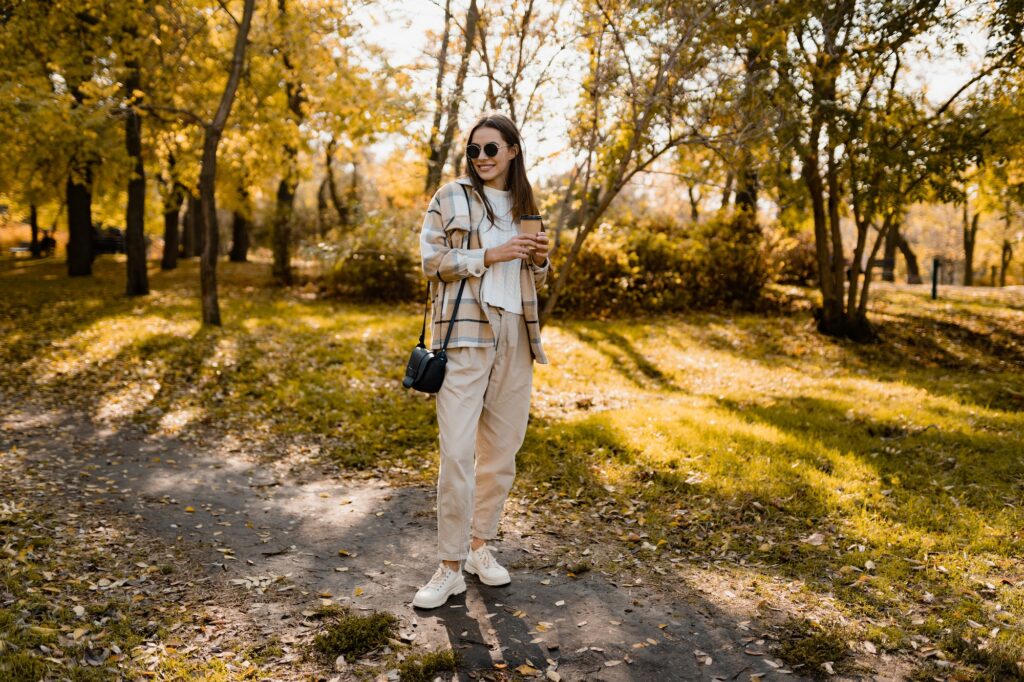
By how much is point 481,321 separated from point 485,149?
85 centimetres

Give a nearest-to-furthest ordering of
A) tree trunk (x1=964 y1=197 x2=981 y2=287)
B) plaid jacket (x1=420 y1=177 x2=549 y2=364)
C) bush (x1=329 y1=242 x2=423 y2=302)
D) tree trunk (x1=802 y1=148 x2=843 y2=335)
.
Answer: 1. plaid jacket (x1=420 y1=177 x2=549 y2=364)
2. tree trunk (x1=802 y1=148 x2=843 y2=335)
3. bush (x1=329 y1=242 x2=423 y2=302)
4. tree trunk (x1=964 y1=197 x2=981 y2=287)

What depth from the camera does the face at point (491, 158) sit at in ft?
11.9

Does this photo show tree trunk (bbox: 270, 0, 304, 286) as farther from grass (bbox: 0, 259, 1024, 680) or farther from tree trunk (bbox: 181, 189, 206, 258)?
tree trunk (bbox: 181, 189, 206, 258)

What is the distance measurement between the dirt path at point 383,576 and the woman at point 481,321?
1.37 ft

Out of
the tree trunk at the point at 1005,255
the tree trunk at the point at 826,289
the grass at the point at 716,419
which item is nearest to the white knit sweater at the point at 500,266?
the grass at the point at 716,419

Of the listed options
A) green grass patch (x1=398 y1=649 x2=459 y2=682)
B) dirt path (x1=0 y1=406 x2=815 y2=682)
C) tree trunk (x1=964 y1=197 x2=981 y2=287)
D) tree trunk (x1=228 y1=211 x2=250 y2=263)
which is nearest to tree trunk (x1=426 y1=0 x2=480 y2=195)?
dirt path (x1=0 y1=406 x2=815 y2=682)

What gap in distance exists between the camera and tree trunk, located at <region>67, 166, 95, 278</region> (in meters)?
19.0

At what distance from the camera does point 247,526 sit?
17.0ft

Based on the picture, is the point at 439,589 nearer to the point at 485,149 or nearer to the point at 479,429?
the point at 479,429

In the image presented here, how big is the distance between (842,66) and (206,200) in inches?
373

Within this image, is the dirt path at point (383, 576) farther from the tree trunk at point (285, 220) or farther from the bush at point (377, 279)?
the tree trunk at point (285, 220)

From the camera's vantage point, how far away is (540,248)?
3518 millimetres

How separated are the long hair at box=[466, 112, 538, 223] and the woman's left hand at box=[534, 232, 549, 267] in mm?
236

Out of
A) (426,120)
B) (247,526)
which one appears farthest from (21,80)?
(247,526)
